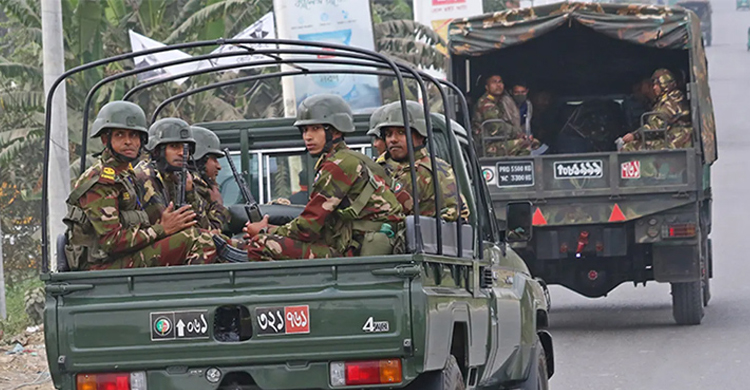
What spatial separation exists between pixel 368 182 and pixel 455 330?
30.5 inches

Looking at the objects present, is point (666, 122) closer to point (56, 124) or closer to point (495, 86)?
point (495, 86)

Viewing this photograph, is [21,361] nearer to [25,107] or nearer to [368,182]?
[368,182]

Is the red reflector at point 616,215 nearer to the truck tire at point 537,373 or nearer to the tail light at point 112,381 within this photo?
the truck tire at point 537,373

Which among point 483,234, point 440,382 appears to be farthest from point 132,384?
point 483,234

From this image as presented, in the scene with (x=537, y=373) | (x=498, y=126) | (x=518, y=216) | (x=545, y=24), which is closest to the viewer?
(x=518, y=216)

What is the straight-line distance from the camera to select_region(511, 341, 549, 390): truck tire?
311 inches

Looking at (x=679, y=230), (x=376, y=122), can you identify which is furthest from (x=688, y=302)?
(x=376, y=122)

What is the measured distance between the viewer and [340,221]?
→ 6297mm

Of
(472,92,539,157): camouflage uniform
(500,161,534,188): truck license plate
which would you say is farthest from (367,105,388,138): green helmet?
(472,92,539,157): camouflage uniform

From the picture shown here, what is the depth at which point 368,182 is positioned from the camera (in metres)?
6.27

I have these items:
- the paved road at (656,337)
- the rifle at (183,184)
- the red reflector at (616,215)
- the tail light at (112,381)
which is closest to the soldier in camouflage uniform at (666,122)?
the red reflector at (616,215)

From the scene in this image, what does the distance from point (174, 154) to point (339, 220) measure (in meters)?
1.39

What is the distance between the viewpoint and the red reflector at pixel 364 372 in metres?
5.58

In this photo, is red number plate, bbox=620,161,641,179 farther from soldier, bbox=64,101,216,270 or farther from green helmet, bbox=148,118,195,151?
soldier, bbox=64,101,216,270
